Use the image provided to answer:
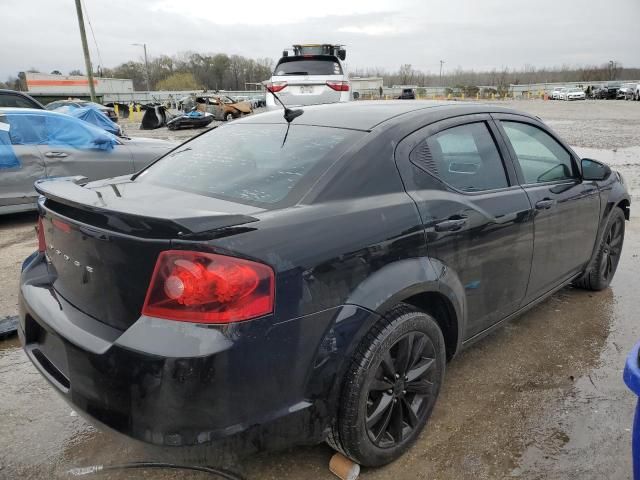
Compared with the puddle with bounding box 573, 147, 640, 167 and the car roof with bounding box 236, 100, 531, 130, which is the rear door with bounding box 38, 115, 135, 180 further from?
the puddle with bounding box 573, 147, 640, 167

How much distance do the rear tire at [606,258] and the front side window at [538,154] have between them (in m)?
0.83

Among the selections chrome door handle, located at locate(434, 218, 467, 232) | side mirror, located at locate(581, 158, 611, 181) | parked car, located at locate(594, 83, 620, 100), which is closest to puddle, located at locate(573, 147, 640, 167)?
side mirror, located at locate(581, 158, 611, 181)

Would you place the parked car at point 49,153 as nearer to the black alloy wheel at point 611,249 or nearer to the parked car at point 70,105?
the black alloy wheel at point 611,249

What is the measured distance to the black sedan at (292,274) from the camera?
1.75 m

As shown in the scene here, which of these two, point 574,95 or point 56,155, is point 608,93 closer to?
point 574,95

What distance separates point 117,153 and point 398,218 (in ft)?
18.7

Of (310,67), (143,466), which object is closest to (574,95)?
(310,67)

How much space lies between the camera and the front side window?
10.5ft

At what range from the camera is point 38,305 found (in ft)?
7.43

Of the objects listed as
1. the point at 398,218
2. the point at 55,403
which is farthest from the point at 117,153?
the point at 398,218

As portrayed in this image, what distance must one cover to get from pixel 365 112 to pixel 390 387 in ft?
4.79

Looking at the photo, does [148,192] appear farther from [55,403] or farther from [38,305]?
[55,403]

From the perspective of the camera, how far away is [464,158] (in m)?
2.86

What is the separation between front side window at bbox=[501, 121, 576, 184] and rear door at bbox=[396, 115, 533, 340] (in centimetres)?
21
